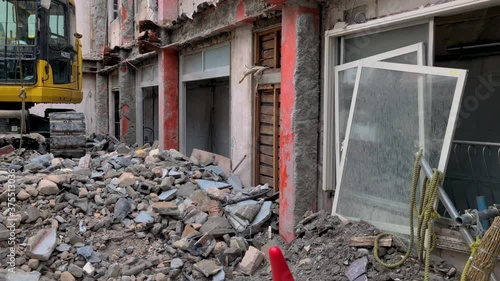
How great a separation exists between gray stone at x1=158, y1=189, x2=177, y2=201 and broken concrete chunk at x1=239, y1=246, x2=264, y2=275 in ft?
5.87

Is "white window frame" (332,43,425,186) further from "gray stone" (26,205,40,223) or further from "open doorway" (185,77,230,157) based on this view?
"open doorway" (185,77,230,157)

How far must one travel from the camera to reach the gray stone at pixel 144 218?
18.8 feet

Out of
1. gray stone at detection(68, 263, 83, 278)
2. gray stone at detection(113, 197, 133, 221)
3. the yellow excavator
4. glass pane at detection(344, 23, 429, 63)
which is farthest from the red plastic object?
the yellow excavator

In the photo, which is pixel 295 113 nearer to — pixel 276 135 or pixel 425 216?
pixel 276 135

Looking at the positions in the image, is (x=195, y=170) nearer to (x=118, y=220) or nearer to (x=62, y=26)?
(x=118, y=220)

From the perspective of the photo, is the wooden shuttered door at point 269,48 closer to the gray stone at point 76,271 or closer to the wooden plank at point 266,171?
the wooden plank at point 266,171

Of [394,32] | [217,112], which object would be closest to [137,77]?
[217,112]

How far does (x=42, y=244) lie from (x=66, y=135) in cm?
434

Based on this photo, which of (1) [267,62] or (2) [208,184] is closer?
(2) [208,184]

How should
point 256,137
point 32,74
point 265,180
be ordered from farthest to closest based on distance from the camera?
point 32,74 → point 256,137 → point 265,180

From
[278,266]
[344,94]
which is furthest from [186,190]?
[278,266]

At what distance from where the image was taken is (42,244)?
518 centimetres

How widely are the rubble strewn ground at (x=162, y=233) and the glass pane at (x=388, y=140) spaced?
0.25 meters

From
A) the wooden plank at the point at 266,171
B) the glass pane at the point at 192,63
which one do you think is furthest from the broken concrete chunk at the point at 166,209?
the glass pane at the point at 192,63
